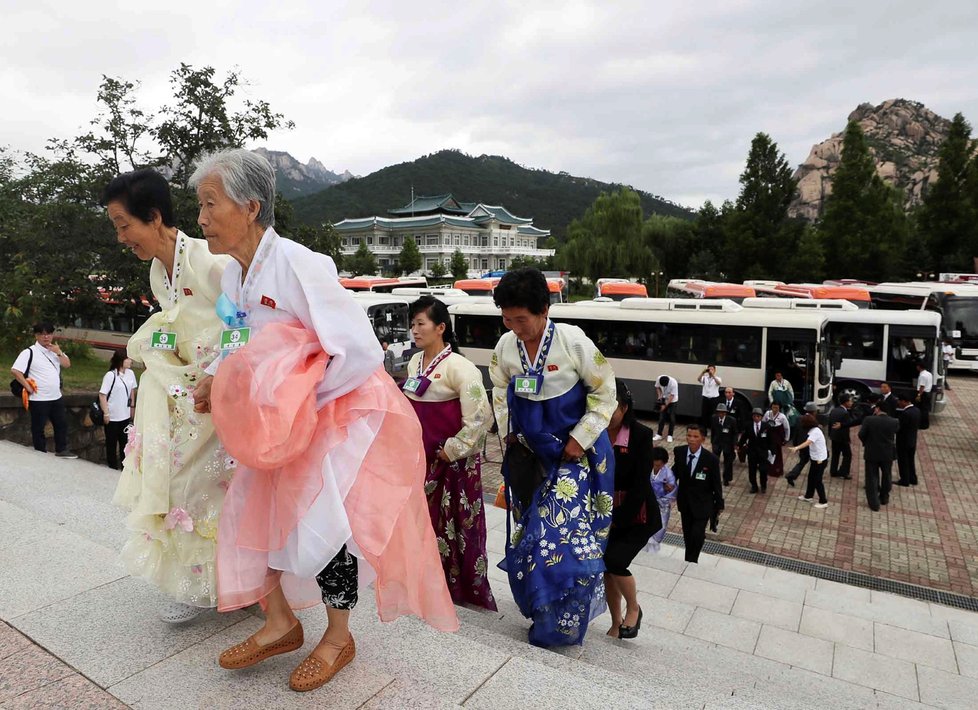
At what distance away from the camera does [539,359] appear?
296cm

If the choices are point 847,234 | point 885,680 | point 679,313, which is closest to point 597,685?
point 885,680

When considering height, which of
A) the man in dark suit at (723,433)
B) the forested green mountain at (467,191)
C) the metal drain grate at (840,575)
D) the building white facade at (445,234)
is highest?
the forested green mountain at (467,191)

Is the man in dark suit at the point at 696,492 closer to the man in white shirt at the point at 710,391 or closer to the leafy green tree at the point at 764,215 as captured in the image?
the man in white shirt at the point at 710,391

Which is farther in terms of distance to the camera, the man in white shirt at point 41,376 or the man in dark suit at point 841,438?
the man in dark suit at point 841,438

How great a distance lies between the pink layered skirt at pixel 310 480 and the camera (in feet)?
5.73

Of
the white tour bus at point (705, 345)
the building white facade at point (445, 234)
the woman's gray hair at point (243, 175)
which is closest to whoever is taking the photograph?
the woman's gray hair at point (243, 175)

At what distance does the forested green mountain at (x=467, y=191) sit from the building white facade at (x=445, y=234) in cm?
1638

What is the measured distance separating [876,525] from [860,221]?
118ft

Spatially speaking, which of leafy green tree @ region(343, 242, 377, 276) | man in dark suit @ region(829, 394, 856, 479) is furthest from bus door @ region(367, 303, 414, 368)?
leafy green tree @ region(343, 242, 377, 276)

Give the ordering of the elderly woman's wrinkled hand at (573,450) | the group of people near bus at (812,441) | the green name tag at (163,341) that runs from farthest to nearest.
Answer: the group of people near bus at (812,441) < the elderly woman's wrinkled hand at (573,450) < the green name tag at (163,341)

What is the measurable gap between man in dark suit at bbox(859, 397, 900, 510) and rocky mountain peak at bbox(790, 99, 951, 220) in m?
84.7

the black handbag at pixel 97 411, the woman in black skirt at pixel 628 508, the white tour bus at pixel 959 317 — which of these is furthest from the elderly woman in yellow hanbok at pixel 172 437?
the white tour bus at pixel 959 317

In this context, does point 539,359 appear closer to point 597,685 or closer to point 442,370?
point 442,370

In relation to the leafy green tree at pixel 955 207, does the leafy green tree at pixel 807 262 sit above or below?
below
